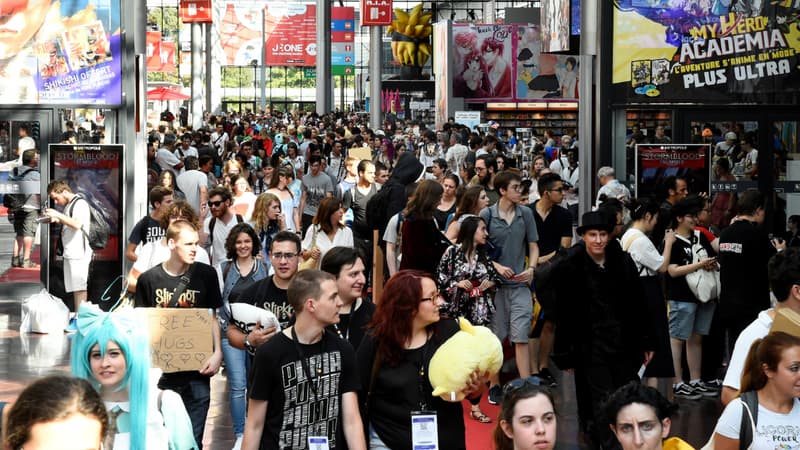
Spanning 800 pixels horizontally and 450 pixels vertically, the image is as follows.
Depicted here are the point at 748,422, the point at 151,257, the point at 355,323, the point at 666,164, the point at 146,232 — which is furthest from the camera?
the point at 666,164

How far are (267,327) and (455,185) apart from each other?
6.09 meters

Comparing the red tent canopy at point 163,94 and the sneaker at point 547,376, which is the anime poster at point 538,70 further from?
the sneaker at point 547,376

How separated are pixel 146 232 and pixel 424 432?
18.0 feet

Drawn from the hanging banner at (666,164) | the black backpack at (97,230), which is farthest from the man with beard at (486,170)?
the black backpack at (97,230)

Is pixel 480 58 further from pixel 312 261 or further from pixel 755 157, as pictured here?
pixel 312 261

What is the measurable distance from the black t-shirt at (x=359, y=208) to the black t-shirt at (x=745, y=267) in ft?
15.3

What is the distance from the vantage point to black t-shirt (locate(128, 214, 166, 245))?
1042cm

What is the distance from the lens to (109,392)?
505cm

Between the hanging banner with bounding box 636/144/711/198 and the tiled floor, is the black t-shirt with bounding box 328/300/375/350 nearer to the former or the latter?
the tiled floor

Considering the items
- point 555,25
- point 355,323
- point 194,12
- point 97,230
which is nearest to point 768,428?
point 355,323

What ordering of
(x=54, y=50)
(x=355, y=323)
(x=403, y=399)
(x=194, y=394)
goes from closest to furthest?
(x=403, y=399) → (x=355, y=323) → (x=194, y=394) → (x=54, y=50)

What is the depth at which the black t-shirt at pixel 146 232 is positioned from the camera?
34.2 ft

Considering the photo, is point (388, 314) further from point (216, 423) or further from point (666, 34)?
point (666, 34)

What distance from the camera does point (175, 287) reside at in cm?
734
